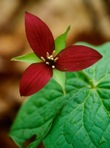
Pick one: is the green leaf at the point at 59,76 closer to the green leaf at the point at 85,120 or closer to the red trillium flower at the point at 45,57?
the red trillium flower at the point at 45,57

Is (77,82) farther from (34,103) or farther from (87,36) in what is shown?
(87,36)

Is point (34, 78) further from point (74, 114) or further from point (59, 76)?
point (74, 114)

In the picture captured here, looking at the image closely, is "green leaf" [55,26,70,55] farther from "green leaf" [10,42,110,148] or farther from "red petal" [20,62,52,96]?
"green leaf" [10,42,110,148]

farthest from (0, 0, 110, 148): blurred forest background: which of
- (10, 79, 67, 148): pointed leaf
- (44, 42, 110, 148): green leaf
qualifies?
(44, 42, 110, 148): green leaf

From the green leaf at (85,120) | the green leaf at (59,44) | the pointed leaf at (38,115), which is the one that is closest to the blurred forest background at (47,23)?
the pointed leaf at (38,115)

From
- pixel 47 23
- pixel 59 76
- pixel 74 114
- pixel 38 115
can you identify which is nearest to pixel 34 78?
pixel 59 76
